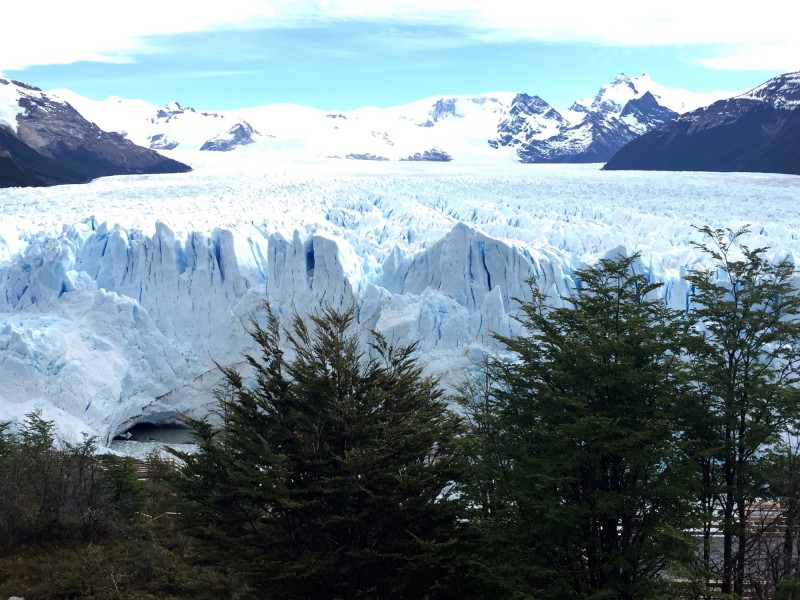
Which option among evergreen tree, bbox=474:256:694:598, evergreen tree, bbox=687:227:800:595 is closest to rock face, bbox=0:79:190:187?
evergreen tree, bbox=474:256:694:598

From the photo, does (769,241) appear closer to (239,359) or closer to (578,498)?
(239,359)

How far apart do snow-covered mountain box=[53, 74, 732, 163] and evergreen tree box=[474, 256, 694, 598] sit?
204 ft

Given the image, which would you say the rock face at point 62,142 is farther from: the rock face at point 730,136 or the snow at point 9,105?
the rock face at point 730,136

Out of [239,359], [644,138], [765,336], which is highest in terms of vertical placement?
[644,138]

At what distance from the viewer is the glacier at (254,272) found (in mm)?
20781

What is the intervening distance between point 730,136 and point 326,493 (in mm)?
65624

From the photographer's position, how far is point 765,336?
835cm

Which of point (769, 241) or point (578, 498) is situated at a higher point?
point (769, 241)

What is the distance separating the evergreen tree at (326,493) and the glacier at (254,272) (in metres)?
9.90

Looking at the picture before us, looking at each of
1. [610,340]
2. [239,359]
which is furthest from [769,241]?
[610,340]

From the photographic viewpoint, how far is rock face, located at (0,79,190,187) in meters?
60.0

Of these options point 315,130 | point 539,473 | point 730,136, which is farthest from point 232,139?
point 539,473

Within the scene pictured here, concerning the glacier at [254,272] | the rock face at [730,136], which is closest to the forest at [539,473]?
the glacier at [254,272]

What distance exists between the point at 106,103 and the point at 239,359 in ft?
413
